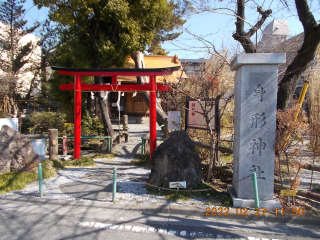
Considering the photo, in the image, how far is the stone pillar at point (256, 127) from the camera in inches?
183

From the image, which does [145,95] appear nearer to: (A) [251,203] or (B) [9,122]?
(B) [9,122]

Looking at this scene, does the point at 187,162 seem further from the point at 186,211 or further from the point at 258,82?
the point at 258,82

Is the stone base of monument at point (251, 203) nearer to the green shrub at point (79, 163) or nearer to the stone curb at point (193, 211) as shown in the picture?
the stone curb at point (193, 211)

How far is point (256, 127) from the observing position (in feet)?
15.4

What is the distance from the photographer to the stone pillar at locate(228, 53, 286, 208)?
4637mm

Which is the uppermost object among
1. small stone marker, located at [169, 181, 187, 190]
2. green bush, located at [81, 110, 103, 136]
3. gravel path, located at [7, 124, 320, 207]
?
green bush, located at [81, 110, 103, 136]

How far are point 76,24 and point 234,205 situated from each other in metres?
10.7

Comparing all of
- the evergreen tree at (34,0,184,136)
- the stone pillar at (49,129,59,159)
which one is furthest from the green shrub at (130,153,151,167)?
the evergreen tree at (34,0,184,136)

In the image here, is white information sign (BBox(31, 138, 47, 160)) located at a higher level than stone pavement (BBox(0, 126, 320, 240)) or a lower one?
higher

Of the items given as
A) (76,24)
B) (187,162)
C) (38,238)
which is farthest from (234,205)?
(76,24)

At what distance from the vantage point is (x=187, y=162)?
559 centimetres

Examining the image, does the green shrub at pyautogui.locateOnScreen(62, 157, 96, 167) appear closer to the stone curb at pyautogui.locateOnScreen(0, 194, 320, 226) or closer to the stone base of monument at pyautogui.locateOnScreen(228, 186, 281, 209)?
the stone curb at pyautogui.locateOnScreen(0, 194, 320, 226)

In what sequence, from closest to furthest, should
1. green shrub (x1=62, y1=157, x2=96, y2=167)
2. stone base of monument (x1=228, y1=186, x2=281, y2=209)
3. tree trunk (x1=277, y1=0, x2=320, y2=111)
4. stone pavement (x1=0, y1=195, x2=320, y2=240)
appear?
stone pavement (x1=0, y1=195, x2=320, y2=240) → stone base of monument (x1=228, y1=186, x2=281, y2=209) → tree trunk (x1=277, y1=0, x2=320, y2=111) → green shrub (x1=62, y1=157, x2=96, y2=167)

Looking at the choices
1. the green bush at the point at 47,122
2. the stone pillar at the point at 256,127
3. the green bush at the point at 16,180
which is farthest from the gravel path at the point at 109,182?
the green bush at the point at 47,122
